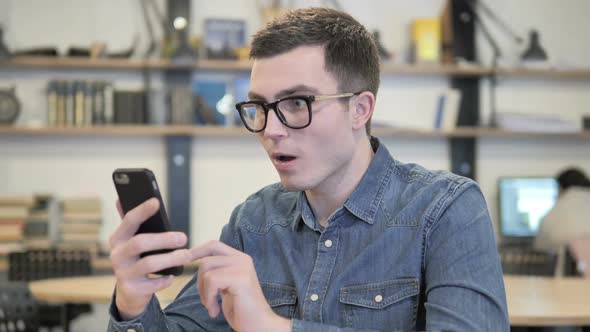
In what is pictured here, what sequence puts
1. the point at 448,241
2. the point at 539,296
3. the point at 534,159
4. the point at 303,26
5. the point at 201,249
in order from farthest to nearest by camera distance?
the point at 534,159
the point at 539,296
the point at 303,26
the point at 448,241
the point at 201,249

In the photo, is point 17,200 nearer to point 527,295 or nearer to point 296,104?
point 527,295

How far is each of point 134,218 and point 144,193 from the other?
1.8 inches

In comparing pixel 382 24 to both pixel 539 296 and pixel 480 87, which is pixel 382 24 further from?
pixel 539 296

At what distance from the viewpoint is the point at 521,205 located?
17.2 ft

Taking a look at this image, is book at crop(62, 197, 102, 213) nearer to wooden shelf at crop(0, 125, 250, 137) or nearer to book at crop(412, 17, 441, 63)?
wooden shelf at crop(0, 125, 250, 137)

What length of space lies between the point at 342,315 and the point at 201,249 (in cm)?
35

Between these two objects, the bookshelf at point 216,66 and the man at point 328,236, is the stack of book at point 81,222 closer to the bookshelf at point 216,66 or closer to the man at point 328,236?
the bookshelf at point 216,66

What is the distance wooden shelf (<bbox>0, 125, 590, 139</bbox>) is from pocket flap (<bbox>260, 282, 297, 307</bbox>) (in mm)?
3391

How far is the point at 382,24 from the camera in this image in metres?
5.34

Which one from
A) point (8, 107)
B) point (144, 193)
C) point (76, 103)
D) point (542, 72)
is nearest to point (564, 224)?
point (542, 72)

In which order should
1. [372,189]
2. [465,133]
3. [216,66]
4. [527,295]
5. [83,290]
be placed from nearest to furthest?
1. [372,189]
2. [527,295]
3. [83,290]
4. [216,66]
5. [465,133]

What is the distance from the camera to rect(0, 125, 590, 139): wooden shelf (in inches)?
190

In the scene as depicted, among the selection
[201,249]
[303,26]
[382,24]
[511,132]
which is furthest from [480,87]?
[201,249]

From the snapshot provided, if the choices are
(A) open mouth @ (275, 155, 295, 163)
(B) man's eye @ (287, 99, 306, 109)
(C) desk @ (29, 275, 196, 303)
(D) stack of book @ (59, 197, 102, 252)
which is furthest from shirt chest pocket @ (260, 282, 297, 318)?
(D) stack of book @ (59, 197, 102, 252)
